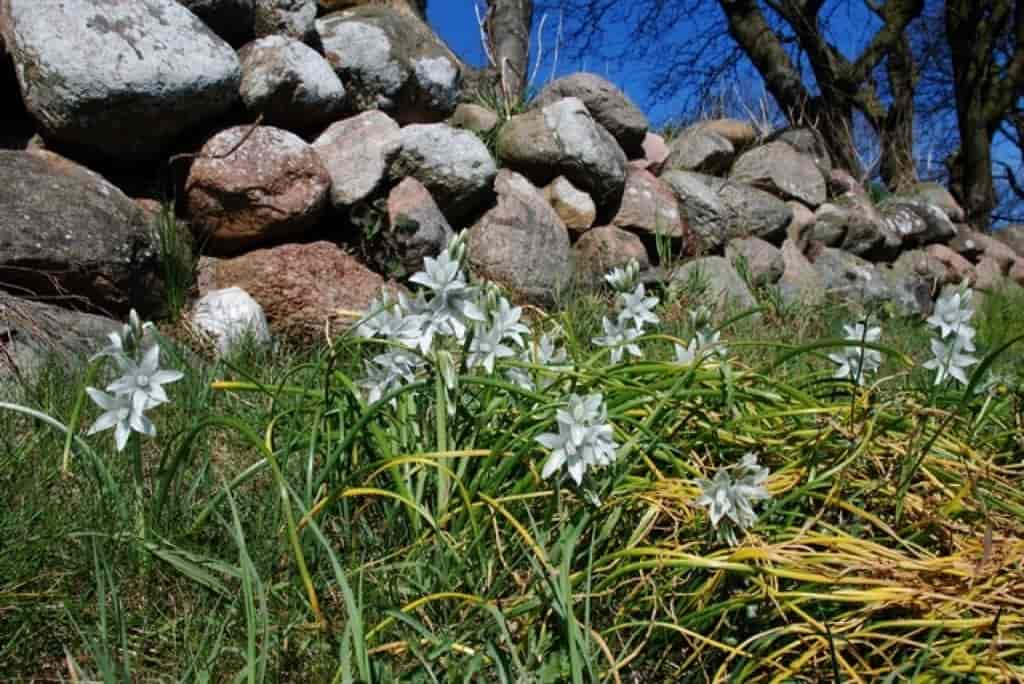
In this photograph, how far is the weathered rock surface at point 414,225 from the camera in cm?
385

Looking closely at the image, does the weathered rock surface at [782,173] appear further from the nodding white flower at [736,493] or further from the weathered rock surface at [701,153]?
the nodding white flower at [736,493]

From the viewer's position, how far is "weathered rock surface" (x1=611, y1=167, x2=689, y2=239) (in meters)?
5.09

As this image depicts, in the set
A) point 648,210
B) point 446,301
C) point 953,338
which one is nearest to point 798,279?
point 648,210

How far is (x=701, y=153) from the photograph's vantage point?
19.9 ft

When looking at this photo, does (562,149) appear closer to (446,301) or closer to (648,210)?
(648,210)

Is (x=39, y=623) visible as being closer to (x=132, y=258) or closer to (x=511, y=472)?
(x=511, y=472)

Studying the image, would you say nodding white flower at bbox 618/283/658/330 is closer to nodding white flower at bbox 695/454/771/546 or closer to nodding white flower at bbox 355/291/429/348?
nodding white flower at bbox 355/291/429/348

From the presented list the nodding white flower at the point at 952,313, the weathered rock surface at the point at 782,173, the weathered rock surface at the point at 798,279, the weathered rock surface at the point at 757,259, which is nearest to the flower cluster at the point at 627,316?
the nodding white flower at the point at 952,313

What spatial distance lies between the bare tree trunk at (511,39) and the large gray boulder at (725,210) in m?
1.28

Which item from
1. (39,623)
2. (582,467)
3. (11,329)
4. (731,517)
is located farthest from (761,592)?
(11,329)

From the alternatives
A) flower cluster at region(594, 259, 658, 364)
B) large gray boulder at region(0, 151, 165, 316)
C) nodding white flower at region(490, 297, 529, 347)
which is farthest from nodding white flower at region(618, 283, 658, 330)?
large gray boulder at region(0, 151, 165, 316)

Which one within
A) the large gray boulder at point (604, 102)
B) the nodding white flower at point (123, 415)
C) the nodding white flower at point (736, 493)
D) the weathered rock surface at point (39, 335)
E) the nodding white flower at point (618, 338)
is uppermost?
the large gray boulder at point (604, 102)

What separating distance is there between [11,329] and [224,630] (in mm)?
1730

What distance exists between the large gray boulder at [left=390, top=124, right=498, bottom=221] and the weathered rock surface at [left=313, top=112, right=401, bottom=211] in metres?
0.07
